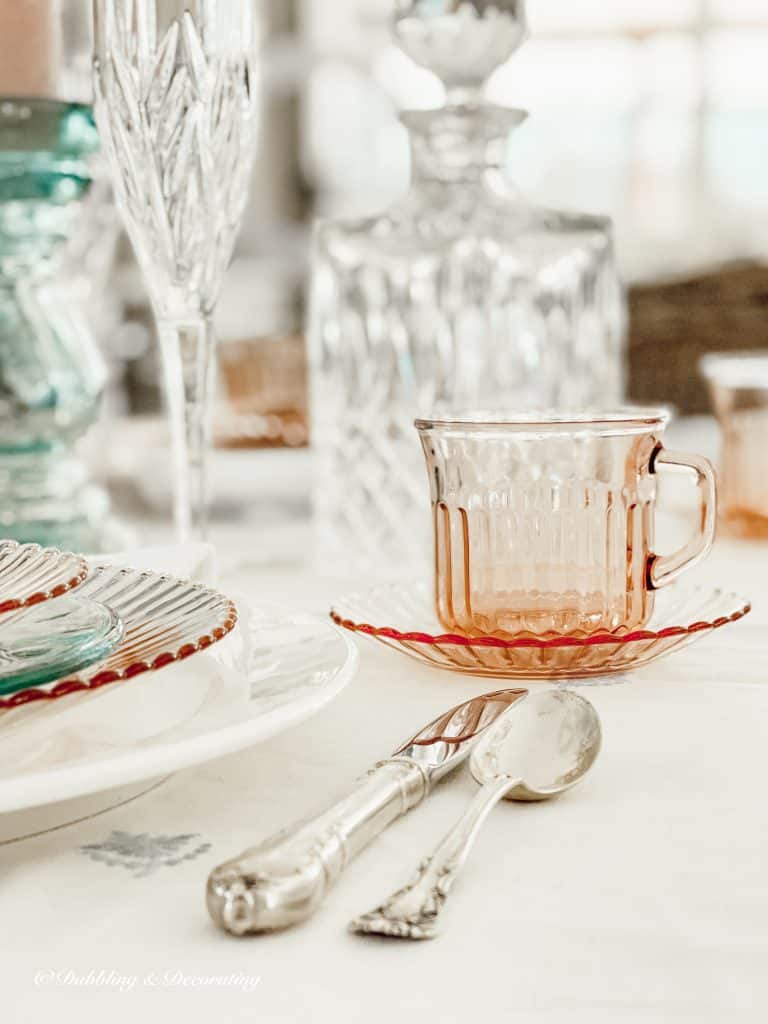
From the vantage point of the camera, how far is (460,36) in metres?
0.74

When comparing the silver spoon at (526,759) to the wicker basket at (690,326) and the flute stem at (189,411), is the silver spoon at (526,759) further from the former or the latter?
the wicker basket at (690,326)

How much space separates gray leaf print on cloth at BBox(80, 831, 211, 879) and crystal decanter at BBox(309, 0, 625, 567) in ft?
1.52

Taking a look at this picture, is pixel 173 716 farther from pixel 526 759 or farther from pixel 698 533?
pixel 698 533

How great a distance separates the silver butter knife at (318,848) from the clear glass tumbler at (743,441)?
1.49 feet

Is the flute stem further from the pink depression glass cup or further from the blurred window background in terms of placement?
the blurred window background

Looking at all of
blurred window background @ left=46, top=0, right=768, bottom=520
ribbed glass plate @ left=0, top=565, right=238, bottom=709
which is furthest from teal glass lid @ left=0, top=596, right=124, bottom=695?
blurred window background @ left=46, top=0, right=768, bottom=520

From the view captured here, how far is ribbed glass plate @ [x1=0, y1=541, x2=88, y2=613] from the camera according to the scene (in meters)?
0.33

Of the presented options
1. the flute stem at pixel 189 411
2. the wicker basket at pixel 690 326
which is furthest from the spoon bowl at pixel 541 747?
the wicker basket at pixel 690 326

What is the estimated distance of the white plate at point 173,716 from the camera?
0.29m

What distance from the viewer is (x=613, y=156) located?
291 centimetres

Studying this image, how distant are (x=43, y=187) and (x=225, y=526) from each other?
267 millimetres

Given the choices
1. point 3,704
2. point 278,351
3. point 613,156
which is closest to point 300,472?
point 278,351

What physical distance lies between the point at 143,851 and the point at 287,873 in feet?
0.19

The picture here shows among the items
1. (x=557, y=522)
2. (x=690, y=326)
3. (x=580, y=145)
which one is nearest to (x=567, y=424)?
(x=557, y=522)
